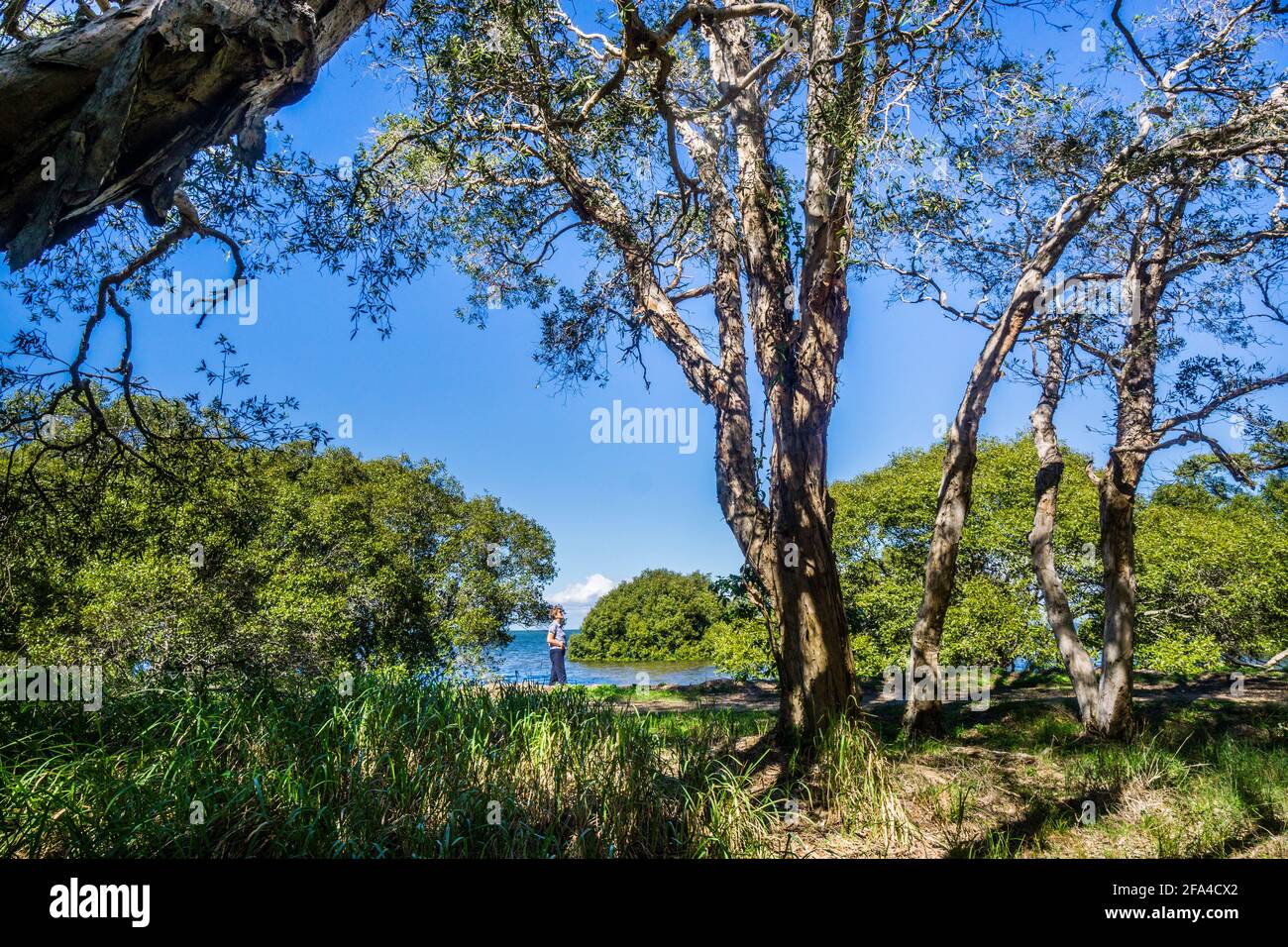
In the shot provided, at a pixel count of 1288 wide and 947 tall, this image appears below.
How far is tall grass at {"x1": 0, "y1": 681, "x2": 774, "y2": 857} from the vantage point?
10.7ft

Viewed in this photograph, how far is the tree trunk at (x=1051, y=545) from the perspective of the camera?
6934mm

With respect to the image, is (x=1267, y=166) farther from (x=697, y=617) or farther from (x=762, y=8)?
(x=697, y=617)

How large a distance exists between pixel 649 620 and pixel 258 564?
2530 cm

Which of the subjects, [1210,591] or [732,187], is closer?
[732,187]

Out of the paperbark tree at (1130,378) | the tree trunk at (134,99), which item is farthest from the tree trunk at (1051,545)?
the tree trunk at (134,99)

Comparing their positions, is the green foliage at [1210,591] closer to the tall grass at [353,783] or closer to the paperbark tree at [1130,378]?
the paperbark tree at [1130,378]

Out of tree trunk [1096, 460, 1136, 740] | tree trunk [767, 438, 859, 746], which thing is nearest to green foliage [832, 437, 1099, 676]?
tree trunk [1096, 460, 1136, 740]

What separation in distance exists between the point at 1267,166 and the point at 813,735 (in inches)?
318

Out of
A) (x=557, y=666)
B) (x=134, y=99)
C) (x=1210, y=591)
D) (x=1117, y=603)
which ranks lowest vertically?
(x=557, y=666)

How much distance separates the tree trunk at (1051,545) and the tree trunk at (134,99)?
782 cm

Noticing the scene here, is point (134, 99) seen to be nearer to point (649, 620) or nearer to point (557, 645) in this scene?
point (557, 645)

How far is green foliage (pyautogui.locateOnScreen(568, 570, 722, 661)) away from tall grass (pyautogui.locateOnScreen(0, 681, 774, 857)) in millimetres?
A: 26679

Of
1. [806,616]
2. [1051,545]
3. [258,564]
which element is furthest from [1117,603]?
[258,564]

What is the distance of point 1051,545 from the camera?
25.0 feet
